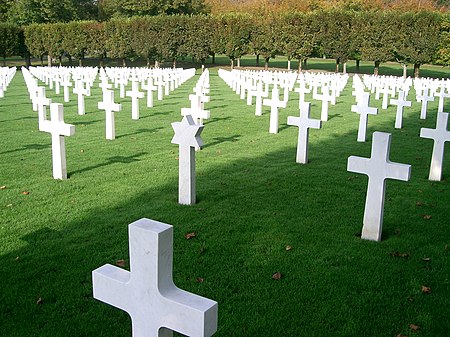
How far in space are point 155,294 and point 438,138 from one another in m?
6.63

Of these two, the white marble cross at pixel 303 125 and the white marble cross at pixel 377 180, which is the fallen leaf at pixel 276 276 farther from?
the white marble cross at pixel 303 125

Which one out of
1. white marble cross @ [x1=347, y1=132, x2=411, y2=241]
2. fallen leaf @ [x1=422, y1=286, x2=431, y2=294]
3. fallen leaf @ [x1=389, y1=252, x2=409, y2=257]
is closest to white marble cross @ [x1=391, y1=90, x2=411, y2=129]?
white marble cross @ [x1=347, y1=132, x2=411, y2=241]

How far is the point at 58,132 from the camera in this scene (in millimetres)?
7258

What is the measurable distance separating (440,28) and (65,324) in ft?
141

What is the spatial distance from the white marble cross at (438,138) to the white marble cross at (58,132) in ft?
17.8

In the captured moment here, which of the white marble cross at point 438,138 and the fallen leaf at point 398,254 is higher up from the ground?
the white marble cross at point 438,138

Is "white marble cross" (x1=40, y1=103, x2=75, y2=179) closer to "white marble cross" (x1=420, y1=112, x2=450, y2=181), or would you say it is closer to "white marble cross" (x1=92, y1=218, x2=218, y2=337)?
"white marble cross" (x1=92, y1=218, x2=218, y2=337)

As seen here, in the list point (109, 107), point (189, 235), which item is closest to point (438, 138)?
point (189, 235)

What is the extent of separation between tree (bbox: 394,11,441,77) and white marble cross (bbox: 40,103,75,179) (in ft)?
123

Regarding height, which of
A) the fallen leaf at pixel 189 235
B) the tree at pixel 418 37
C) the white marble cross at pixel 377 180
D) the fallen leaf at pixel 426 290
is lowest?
the fallen leaf at pixel 426 290

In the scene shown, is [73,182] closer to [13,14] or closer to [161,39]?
[161,39]

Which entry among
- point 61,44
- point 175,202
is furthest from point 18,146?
point 61,44

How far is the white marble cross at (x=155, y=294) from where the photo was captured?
6.71 feet

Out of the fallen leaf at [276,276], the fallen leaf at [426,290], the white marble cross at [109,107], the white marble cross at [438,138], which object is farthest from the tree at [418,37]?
the fallen leaf at [276,276]
